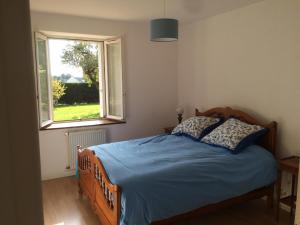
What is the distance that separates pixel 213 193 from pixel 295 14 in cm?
198

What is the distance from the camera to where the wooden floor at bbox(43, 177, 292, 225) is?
2.66 meters

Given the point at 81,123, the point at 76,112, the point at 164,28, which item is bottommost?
the point at 81,123

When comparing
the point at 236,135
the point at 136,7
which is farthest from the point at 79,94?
the point at 236,135

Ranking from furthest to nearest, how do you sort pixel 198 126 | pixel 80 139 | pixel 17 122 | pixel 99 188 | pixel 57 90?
1. pixel 57 90
2. pixel 80 139
3. pixel 198 126
4. pixel 99 188
5. pixel 17 122

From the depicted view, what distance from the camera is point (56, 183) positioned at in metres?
3.68

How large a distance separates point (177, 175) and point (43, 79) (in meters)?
2.42

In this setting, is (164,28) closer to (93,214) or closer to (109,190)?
(109,190)

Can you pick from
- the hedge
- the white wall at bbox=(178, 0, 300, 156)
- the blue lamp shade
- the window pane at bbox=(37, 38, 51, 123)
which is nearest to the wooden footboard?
the window pane at bbox=(37, 38, 51, 123)

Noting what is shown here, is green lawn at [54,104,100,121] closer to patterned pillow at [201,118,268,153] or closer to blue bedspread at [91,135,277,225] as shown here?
blue bedspread at [91,135,277,225]

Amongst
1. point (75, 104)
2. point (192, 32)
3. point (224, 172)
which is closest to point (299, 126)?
point (224, 172)

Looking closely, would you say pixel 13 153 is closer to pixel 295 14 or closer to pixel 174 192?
pixel 174 192

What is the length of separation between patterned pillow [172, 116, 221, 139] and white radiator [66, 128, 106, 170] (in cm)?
121

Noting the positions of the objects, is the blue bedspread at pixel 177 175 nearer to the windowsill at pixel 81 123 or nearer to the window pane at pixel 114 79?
the windowsill at pixel 81 123

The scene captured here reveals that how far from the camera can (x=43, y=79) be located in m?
3.68
